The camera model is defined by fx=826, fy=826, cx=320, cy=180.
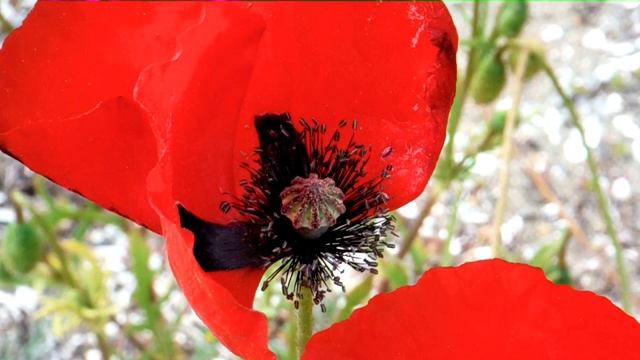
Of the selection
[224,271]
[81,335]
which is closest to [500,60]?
[224,271]

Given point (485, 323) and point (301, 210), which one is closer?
point (485, 323)

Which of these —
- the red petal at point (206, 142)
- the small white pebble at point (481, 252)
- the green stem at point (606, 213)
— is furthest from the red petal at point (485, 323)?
the small white pebble at point (481, 252)

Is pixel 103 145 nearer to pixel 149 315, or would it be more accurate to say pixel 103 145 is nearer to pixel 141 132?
pixel 141 132

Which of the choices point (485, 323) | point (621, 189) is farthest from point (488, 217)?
point (485, 323)

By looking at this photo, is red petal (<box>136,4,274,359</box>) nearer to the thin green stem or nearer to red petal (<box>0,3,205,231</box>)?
red petal (<box>0,3,205,231</box>)

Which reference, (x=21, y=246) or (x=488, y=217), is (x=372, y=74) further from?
(x=488, y=217)

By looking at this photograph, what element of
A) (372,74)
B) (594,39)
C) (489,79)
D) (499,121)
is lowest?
(594,39)

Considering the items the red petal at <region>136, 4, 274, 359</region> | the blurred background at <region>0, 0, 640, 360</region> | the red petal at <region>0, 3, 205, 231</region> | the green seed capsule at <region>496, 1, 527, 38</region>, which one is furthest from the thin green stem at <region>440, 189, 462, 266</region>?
the red petal at <region>0, 3, 205, 231</region>
